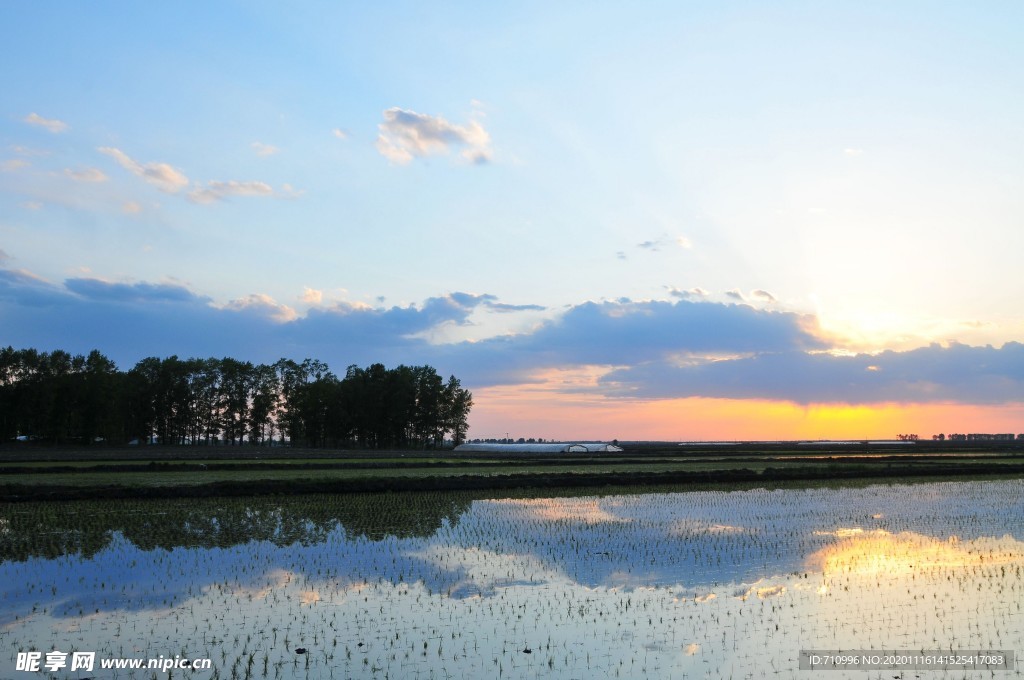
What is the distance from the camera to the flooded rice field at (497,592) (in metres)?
10.2

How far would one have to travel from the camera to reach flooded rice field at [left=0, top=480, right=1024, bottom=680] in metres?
10.2

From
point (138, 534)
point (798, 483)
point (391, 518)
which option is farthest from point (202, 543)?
point (798, 483)

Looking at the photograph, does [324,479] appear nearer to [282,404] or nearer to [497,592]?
[497,592]

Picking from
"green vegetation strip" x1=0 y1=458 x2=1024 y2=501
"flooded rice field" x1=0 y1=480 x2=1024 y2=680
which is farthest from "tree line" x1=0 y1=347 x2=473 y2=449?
"flooded rice field" x1=0 y1=480 x2=1024 y2=680

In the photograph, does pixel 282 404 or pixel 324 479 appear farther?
pixel 282 404

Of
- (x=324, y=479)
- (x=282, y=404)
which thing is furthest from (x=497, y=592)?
(x=282, y=404)

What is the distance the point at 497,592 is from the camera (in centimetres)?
1398

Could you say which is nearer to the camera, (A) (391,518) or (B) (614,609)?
(B) (614,609)

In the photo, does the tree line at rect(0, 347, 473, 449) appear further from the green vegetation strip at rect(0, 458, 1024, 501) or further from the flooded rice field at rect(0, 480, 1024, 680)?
the flooded rice field at rect(0, 480, 1024, 680)

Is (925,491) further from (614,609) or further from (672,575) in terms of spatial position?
(614,609)

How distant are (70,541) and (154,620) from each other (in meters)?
9.71

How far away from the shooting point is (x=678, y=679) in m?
9.39

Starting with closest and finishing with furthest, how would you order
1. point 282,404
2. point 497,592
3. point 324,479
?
point 497,592 < point 324,479 < point 282,404

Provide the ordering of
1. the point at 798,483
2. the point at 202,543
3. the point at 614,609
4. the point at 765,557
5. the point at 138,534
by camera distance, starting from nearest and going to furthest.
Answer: the point at 614,609 < the point at 765,557 < the point at 202,543 < the point at 138,534 < the point at 798,483
